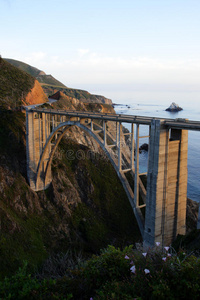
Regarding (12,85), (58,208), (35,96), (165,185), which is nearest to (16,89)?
(12,85)

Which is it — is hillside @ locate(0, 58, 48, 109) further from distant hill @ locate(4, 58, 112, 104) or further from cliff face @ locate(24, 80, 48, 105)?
distant hill @ locate(4, 58, 112, 104)

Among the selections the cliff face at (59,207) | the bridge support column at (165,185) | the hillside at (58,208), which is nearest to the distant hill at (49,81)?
the hillside at (58,208)

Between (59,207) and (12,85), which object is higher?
(12,85)

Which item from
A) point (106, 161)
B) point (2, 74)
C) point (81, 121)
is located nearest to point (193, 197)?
point (106, 161)

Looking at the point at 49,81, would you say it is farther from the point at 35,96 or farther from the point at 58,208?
the point at 58,208

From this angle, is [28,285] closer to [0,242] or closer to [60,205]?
[0,242]

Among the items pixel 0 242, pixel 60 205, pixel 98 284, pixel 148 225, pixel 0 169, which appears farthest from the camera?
pixel 60 205

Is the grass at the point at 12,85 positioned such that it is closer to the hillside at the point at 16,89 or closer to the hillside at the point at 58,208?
the hillside at the point at 16,89
